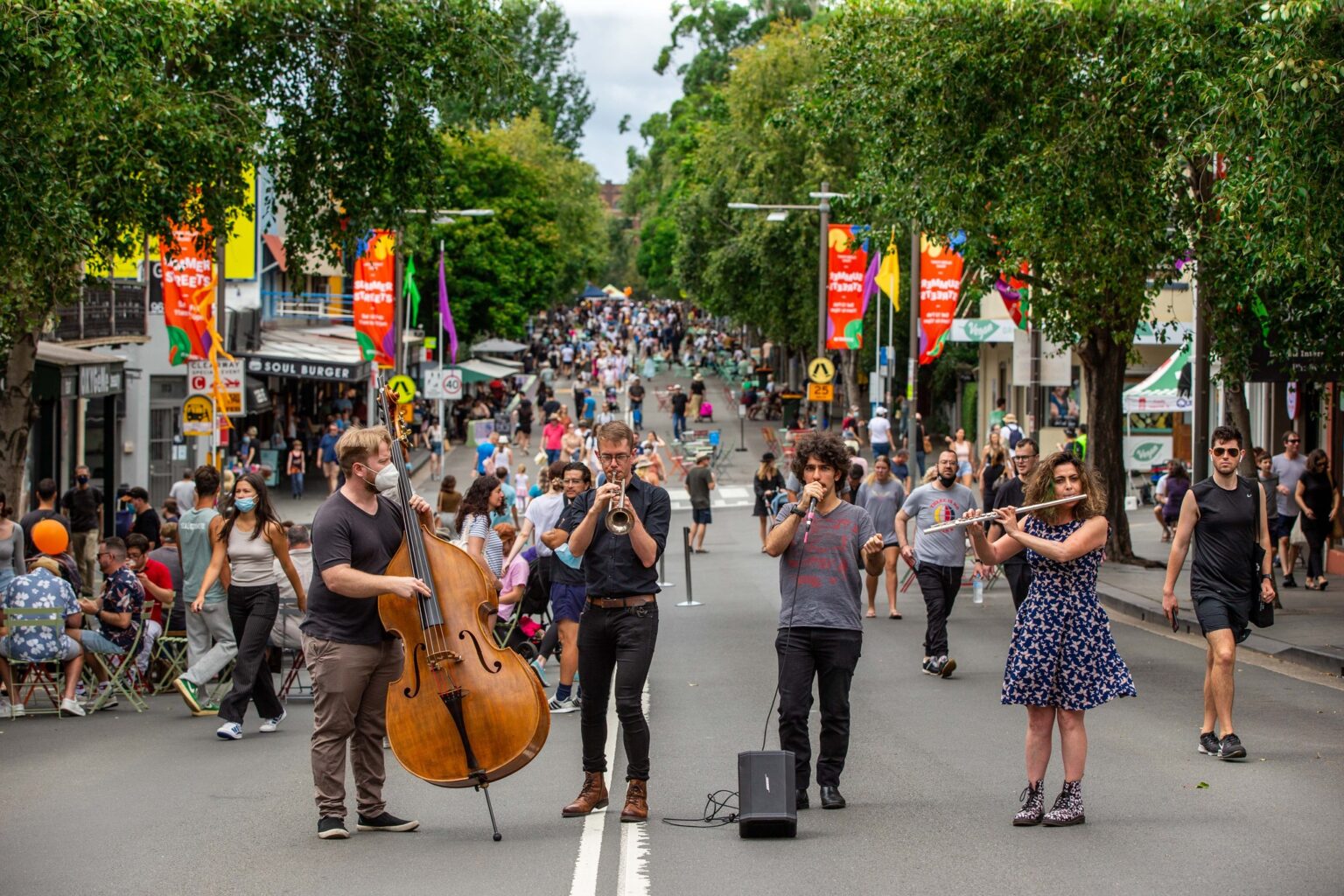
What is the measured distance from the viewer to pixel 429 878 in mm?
7152

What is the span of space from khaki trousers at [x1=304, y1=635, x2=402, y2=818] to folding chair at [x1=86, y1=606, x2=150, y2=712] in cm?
512

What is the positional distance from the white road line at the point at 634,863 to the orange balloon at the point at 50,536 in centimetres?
742

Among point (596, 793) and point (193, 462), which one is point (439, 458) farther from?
point (596, 793)

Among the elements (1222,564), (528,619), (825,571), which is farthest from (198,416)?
(825,571)

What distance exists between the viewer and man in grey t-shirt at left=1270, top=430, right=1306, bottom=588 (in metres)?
20.2

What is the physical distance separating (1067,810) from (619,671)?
2.17 metres

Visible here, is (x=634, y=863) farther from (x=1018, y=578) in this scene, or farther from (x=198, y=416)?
(x=198, y=416)

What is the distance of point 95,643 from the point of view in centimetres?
1258

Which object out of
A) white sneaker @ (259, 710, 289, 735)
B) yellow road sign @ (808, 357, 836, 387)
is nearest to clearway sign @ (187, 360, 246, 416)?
white sneaker @ (259, 710, 289, 735)

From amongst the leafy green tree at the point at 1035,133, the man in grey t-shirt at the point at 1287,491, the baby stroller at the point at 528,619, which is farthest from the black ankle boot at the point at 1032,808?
the man in grey t-shirt at the point at 1287,491

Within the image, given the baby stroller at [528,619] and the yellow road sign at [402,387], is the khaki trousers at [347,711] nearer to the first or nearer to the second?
the baby stroller at [528,619]

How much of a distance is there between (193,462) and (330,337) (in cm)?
2030

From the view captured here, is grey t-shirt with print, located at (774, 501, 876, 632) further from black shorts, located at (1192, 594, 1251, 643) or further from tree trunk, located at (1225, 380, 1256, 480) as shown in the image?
tree trunk, located at (1225, 380, 1256, 480)

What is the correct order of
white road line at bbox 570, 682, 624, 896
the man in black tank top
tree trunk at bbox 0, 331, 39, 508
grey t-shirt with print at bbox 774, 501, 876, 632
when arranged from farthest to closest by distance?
tree trunk at bbox 0, 331, 39, 508, the man in black tank top, grey t-shirt with print at bbox 774, 501, 876, 632, white road line at bbox 570, 682, 624, 896
